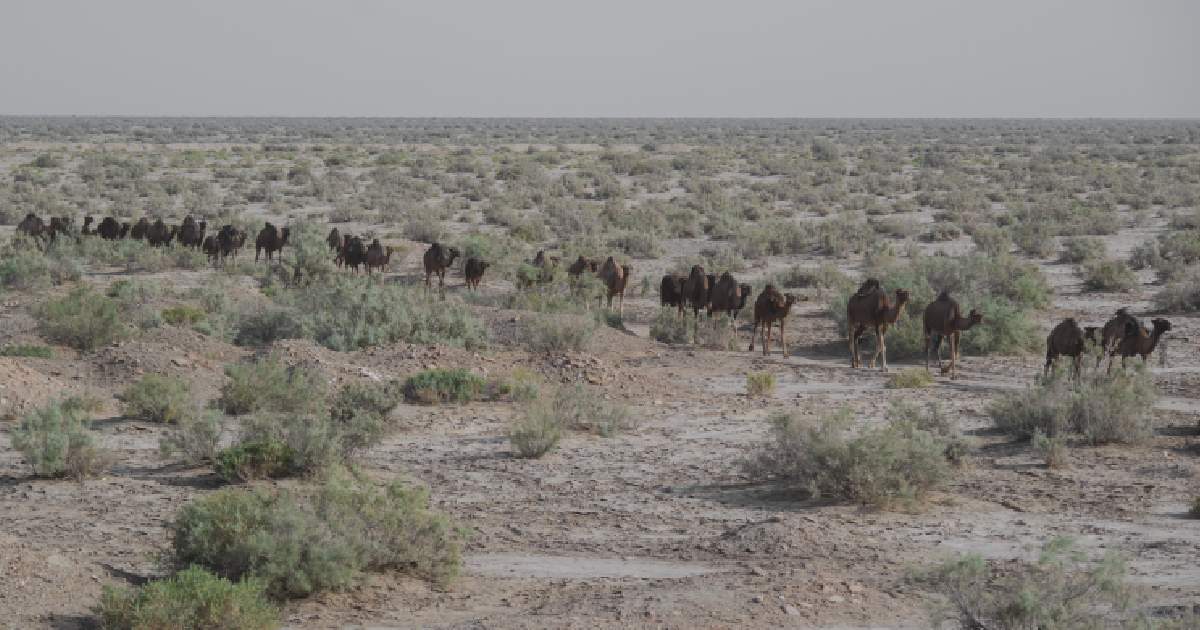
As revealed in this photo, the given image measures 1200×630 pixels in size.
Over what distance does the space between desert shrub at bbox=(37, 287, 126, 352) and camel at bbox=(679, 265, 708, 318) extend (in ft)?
28.0

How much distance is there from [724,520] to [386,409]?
471cm

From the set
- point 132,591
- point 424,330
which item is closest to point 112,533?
point 132,591

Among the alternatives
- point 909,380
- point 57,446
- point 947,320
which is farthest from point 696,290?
point 57,446

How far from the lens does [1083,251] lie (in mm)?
29906

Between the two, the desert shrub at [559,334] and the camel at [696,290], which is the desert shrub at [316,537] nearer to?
the desert shrub at [559,334]

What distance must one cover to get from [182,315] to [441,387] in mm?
6083

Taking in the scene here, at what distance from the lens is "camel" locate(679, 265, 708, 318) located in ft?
67.6

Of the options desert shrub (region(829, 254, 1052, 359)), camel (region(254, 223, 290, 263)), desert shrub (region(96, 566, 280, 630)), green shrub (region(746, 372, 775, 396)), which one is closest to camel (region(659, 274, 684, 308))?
desert shrub (region(829, 254, 1052, 359))

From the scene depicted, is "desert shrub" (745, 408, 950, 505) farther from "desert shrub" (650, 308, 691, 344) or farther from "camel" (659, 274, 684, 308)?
"camel" (659, 274, 684, 308)

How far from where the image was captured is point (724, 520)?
10953mm

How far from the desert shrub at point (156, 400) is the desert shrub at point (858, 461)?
648cm

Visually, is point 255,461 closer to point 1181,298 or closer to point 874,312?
point 874,312

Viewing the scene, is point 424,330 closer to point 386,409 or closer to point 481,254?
point 386,409

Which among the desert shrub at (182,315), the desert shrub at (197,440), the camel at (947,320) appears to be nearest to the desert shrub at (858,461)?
the desert shrub at (197,440)
